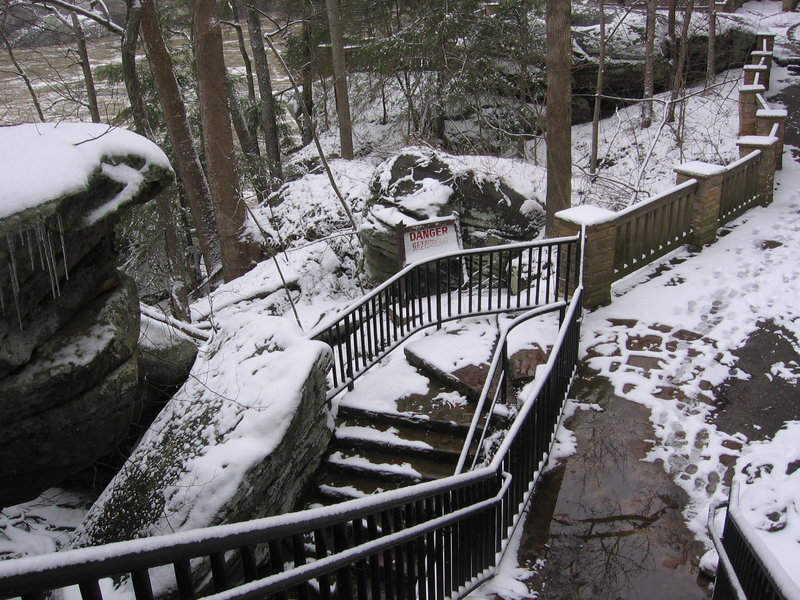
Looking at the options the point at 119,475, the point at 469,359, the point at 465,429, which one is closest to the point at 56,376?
the point at 119,475

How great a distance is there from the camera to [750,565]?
3.15m

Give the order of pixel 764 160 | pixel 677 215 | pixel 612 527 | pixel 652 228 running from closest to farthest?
1. pixel 612 527
2. pixel 652 228
3. pixel 677 215
4. pixel 764 160

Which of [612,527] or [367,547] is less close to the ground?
[367,547]

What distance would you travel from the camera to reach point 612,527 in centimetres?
462

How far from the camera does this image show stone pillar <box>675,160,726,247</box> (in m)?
8.74

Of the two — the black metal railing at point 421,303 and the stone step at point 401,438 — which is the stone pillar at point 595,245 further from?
the stone step at point 401,438

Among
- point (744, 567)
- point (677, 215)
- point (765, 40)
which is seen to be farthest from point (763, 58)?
point (744, 567)

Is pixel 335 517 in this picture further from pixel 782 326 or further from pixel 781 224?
pixel 781 224

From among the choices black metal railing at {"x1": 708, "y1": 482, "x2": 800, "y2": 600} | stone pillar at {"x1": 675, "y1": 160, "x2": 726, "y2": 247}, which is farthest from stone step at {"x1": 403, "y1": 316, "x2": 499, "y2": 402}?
stone pillar at {"x1": 675, "y1": 160, "x2": 726, "y2": 247}

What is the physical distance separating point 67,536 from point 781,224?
10.3 metres

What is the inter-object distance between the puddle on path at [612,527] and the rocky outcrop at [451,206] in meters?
5.15

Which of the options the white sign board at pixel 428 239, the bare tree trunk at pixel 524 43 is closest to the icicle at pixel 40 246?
the white sign board at pixel 428 239

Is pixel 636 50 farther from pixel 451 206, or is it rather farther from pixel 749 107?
pixel 451 206

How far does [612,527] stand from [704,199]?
590cm
